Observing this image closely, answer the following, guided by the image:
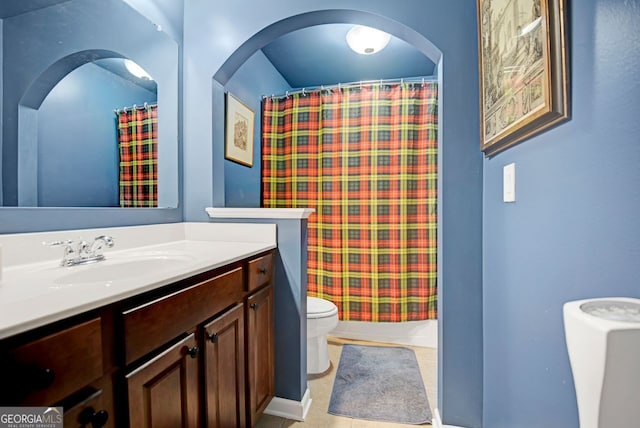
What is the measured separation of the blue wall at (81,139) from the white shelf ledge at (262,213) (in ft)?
1.48

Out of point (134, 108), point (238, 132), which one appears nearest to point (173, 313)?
point (134, 108)

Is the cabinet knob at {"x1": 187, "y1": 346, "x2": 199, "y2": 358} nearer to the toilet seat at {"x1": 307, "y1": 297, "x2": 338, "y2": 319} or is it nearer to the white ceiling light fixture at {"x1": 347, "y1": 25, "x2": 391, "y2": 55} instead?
the toilet seat at {"x1": 307, "y1": 297, "x2": 338, "y2": 319}

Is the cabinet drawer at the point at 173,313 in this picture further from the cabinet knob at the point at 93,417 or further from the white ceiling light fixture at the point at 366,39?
the white ceiling light fixture at the point at 366,39

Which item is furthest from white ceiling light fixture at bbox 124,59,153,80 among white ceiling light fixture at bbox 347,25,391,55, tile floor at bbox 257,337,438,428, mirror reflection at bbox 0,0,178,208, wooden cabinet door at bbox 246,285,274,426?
tile floor at bbox 257,337,438,428

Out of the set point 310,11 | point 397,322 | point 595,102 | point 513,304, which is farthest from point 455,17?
point 397,322

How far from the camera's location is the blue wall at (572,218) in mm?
499

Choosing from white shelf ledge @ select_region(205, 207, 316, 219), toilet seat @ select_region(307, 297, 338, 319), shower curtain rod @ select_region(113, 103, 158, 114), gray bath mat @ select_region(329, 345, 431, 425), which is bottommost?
gray bath mat @ select_region(329, 345, 431, 425)

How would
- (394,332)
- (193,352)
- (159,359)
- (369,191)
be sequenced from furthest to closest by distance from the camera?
(394,332) → (369,191) → (193,352) → (159,359)

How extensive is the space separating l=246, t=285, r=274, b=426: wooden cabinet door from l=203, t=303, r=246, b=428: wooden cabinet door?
56mm

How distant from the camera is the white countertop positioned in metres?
0.54

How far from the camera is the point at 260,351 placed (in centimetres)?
135

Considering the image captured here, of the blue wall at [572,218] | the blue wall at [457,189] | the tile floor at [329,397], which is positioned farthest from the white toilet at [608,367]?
the tile floor at [329,397]

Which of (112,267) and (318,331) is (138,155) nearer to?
(112,267)

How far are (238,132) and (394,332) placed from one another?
6.32 feet
